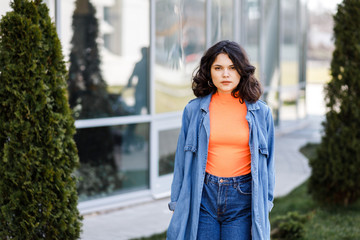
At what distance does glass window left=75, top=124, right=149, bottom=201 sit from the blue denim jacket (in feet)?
11.2

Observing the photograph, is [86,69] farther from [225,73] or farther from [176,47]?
[225,73]

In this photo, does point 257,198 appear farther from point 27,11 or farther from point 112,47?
point 112,47

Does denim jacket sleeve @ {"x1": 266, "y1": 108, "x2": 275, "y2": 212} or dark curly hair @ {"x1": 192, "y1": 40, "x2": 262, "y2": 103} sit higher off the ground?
dark curly hair @ {"x1": 192, "y1": 40, "x2": 262, "y2": 103}

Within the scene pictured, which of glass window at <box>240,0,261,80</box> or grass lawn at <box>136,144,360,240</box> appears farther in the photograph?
glass window at <box>240,0,261,80</box>

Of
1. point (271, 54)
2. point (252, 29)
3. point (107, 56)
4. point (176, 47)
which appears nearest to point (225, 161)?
point (107, 56)

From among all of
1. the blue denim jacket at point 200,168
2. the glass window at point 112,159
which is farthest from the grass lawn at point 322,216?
the blue denim jacket at point 200,168

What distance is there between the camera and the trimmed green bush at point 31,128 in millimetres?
3814

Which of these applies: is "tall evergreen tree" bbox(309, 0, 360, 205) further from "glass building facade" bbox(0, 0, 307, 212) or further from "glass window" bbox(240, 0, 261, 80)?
"glass window" bbox(240, 0, 261, 80)

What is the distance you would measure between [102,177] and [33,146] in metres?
2.97

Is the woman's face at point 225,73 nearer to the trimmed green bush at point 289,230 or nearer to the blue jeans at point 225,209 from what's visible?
the blue jeans at point 225,209

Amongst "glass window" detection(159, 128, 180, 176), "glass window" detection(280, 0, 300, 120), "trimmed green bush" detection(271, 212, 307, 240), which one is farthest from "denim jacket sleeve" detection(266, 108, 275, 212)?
"glass window" detection(280, 0, 300, 120)

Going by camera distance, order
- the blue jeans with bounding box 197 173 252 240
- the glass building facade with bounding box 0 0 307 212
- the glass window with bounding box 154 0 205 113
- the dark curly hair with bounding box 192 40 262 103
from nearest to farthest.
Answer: the blue jeans with bounding box 197 173 252 240 < the dark curly hair with bounding box 192 40 262 103 < the glass building facade with bounding box 0 0 307 212 < the glass window with bounding box 154 0 205 113

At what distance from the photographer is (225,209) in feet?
9.83

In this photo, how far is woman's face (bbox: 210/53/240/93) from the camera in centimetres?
310
